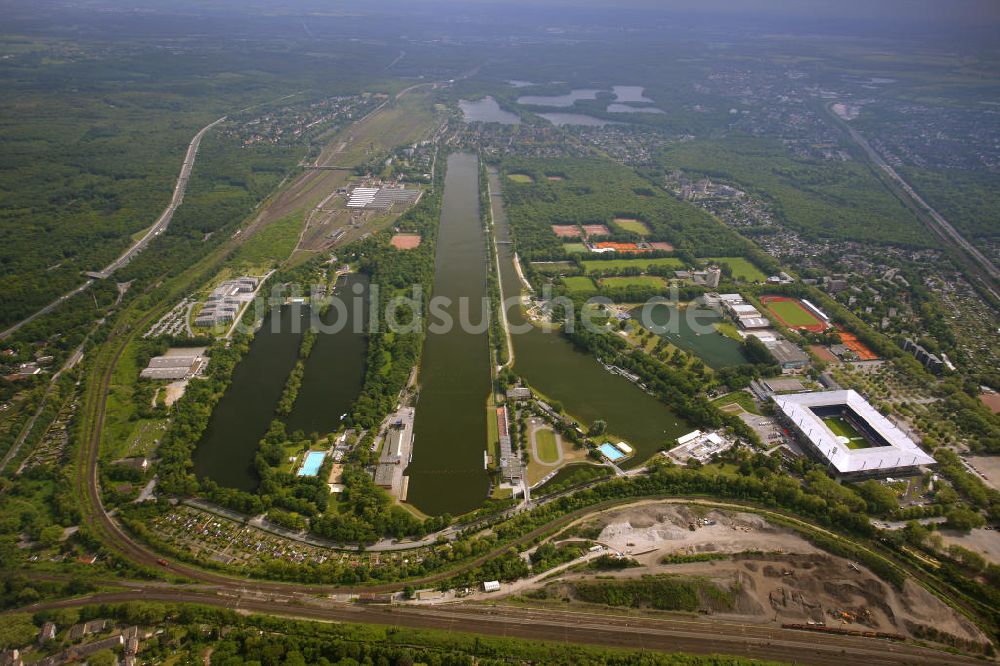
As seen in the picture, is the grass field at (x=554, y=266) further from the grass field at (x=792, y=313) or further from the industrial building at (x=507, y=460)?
the industrial building at (x=507, y=460)

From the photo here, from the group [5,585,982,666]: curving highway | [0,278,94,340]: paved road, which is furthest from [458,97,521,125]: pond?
[5,585,982,666]: curving highway

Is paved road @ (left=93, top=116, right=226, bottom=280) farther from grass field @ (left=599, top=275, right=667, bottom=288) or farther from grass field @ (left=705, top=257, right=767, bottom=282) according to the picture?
grass field @ (left=705, top=257, right=767, bottom=282)

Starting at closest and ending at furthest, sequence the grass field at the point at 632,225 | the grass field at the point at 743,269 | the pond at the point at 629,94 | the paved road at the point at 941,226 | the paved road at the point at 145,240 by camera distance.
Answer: the paved road at the point at 145,240
the grass field at the point at 743,269
the paved road at the point at 941,226
the grass field at the point at 632,225
the pond at the point at 629,94

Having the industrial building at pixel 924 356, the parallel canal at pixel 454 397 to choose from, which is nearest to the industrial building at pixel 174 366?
the parallel canal at pixel 454 397

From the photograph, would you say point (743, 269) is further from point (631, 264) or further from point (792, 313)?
point (631, 264)

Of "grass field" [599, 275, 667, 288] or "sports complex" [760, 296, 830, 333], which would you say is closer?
"sports complex" [760, 296, 830, 333]

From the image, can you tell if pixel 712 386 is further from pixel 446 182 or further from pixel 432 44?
pixel 432 44
